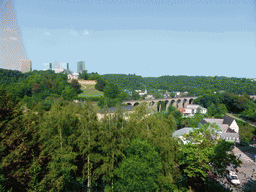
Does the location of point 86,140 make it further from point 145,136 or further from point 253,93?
point 253,93

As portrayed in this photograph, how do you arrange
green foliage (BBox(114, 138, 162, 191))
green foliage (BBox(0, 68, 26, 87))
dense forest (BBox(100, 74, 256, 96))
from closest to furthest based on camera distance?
green foliage (BBox(114, 138, 162, 191)), green foliage (BBox(0, 68, 26, 87)), dense forest (BBox(100, 74, 256, 96))

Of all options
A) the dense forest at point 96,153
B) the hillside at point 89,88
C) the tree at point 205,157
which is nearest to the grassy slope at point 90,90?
the hillside at point 89,88

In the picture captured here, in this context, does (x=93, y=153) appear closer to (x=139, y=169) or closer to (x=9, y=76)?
(x=139, y=169)

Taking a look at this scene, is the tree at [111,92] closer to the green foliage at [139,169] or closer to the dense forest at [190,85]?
the dense forest at [190,85]

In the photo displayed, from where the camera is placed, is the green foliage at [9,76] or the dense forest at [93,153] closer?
the dense forest at [93,153]

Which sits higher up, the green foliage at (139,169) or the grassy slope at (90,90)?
the green foliage at (139,169)

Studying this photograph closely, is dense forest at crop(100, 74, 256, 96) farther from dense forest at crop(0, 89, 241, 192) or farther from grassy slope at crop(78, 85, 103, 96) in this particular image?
dense forest at crop(0, 89, 241, 192)

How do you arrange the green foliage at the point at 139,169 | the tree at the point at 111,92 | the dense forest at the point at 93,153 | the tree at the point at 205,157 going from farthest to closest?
the tree at the point at 111,92 < the tree at the point at 205,157 < the green foliage at the point at 139,169 < the dense forest at the point at 93,153

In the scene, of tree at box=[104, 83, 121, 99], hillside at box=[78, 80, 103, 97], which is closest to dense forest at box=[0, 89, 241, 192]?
tree at box=[104, 83, 121, 99]

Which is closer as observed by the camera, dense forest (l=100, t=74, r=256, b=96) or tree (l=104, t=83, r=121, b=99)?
tree (l=104, t=83, r=121, b=99)
